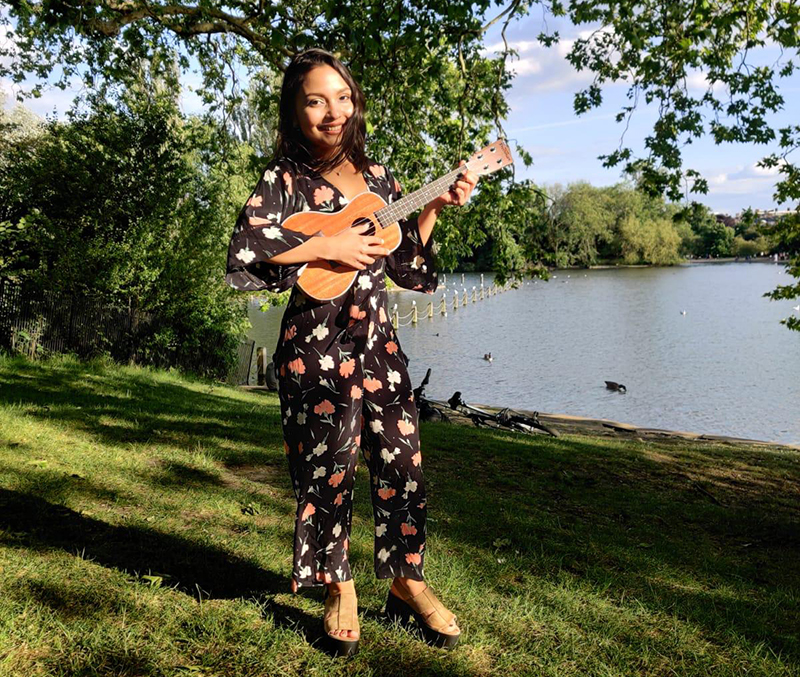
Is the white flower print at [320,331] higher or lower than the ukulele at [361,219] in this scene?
lower

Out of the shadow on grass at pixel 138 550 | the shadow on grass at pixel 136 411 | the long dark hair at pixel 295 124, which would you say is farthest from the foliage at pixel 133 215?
the long dark hair at pixel 295 124

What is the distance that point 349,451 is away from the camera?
2721 millimetres

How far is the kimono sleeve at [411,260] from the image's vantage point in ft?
9.68

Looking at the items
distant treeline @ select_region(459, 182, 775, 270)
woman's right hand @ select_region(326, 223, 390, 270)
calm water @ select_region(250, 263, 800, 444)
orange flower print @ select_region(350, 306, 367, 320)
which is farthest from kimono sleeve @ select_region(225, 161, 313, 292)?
distant treeline @ select_region(459, 182, 775, 270)

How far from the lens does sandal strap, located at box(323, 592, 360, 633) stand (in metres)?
2.67

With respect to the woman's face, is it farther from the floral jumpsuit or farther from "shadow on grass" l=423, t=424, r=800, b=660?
"shadow on grass" l=423, t=424, r=800, b=660

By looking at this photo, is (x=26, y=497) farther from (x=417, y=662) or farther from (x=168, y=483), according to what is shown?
(x=417, y=662)

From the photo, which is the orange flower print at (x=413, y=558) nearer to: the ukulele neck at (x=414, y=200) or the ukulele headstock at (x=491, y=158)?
the ukulele neck at (x=414, y=200)

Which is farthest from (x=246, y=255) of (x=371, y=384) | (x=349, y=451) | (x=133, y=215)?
(x=133, y=215)

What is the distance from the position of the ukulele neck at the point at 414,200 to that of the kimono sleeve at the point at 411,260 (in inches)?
7.4

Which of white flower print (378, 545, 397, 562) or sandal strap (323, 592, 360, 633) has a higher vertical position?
white flower print (378, 545, 397, 562)

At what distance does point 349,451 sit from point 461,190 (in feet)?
3.70

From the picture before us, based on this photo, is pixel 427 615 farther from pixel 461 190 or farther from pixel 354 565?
pixel 461 190

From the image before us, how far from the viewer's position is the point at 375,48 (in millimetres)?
6523
